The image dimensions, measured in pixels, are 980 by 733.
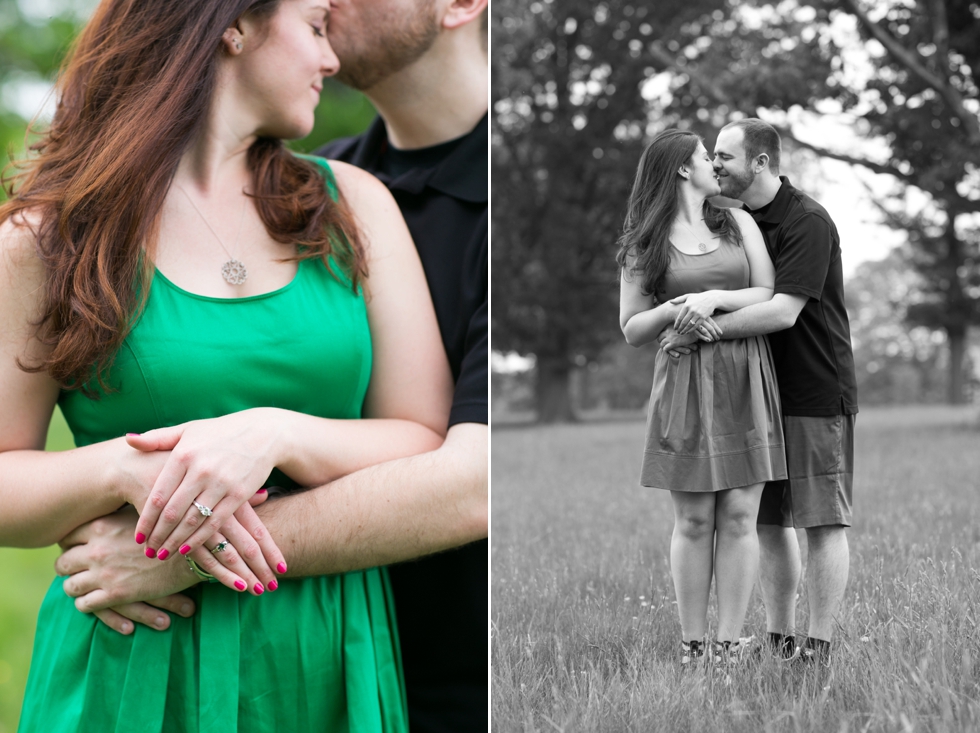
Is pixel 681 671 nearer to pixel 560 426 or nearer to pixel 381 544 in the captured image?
pixel 381 544

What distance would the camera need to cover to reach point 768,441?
5.58 ft

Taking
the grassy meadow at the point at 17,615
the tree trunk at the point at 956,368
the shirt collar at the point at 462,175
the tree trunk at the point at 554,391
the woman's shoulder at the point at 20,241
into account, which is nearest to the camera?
the woman's shoulder at the point at 20,241

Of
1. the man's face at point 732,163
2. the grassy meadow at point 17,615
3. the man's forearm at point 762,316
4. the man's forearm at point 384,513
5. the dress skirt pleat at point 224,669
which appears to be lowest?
the grassy meadow at point 17,615

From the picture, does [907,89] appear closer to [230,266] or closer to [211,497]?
[230,266]

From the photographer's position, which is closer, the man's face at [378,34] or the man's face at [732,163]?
the man's face at [732,163]

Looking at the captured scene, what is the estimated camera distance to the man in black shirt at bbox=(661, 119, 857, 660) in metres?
1.68

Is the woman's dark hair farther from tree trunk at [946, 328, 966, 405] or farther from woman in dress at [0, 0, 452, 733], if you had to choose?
tree trunk at [946, 328, 966, 405]

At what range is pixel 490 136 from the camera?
2035 millimetres

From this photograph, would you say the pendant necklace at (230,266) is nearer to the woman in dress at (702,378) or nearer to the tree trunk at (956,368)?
the woman in dress at (702,378)

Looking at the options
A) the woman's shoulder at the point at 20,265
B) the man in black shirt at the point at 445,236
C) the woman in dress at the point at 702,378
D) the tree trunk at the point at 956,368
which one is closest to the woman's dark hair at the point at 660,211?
the woman in dress at the point at 702,378

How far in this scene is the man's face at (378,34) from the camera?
6.84ft

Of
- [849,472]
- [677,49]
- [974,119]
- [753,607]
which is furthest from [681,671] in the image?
[677,49]

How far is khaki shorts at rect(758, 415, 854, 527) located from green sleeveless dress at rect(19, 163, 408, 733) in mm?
917

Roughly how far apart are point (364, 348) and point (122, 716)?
849 millimetres
